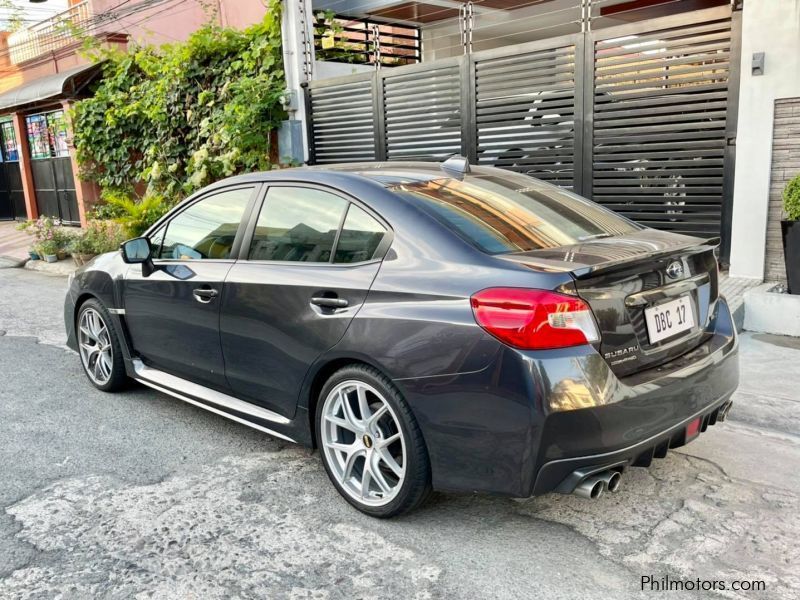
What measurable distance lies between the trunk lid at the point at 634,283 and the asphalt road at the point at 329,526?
0.74m

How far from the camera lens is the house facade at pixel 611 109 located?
21.1 feet

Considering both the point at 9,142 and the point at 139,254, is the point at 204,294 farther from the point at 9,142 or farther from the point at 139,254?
the point at 9,142

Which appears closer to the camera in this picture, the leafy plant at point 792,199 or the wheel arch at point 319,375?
the wheel arch at point 319,375

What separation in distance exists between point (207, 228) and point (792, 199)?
465 centimetres

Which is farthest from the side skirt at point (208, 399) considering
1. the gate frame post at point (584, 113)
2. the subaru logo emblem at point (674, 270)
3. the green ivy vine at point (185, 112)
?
the green ivy vine at point (185, 112)

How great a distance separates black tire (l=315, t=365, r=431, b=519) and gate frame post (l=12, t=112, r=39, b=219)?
661 inches

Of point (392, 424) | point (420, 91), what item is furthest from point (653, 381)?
point (420, 91)

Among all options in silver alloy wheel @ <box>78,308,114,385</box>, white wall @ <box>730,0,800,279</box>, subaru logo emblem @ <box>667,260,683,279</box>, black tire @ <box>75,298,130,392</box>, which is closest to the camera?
subaru logo emblem @ <box>667,260,683,279</box>

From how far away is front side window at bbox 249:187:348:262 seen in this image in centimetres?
339

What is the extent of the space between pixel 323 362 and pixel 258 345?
0.51 meters

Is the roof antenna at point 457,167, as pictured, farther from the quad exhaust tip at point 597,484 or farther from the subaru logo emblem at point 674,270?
the quad exhaust tip at point 597,484

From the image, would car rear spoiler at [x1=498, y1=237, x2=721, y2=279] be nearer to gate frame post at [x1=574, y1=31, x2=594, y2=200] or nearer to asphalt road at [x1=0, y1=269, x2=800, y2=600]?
asphalt road at [x1=0, y1=269, x2=800, y2=600]

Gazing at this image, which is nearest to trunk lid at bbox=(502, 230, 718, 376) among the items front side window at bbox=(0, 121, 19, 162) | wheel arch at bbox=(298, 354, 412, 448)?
wheel arch at bbox=(298, 354, 412, 448)

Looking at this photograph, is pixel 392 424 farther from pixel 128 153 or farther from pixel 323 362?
pixel 128 153
